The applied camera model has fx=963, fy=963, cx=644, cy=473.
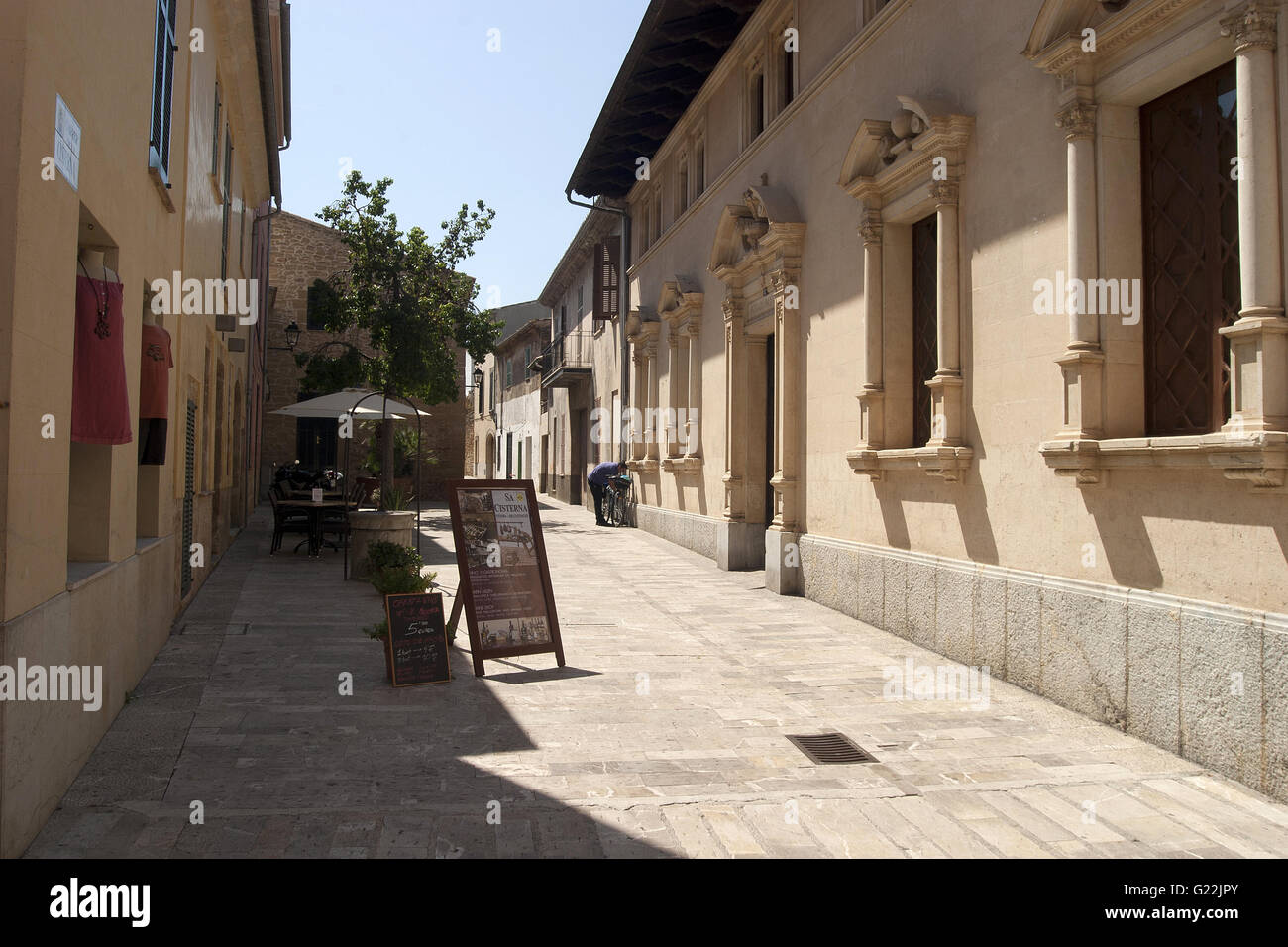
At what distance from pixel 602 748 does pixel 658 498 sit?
508 inches

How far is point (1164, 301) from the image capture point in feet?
18.7

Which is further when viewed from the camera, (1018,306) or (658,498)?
(658,498)

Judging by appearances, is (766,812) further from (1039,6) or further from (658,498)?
(658,498)

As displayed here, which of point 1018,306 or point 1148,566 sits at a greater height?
point 1018,306

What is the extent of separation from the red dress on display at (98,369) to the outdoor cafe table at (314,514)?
9.11 meters

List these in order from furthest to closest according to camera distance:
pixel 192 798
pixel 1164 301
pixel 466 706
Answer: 1. pixel 466 706
2. pixel 1164 301
3. pixel 192 798

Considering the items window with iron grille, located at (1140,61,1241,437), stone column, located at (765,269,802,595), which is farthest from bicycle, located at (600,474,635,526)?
window with iron grille, located at (1140,61,1241,437)

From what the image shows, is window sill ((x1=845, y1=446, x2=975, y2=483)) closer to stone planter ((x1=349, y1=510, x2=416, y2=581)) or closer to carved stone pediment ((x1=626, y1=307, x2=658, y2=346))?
stone planter ((x1=349, y1=510, x2=416, y2=581))

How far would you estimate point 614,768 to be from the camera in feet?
16.0

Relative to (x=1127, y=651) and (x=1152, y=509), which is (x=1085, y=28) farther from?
(x=1127, y=651)

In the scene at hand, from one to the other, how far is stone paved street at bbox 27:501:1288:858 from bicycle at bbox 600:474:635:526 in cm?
1221

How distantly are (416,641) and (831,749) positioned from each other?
298 cm

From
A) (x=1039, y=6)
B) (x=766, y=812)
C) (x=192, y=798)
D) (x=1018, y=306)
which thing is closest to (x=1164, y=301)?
(x=1018, y=306)
